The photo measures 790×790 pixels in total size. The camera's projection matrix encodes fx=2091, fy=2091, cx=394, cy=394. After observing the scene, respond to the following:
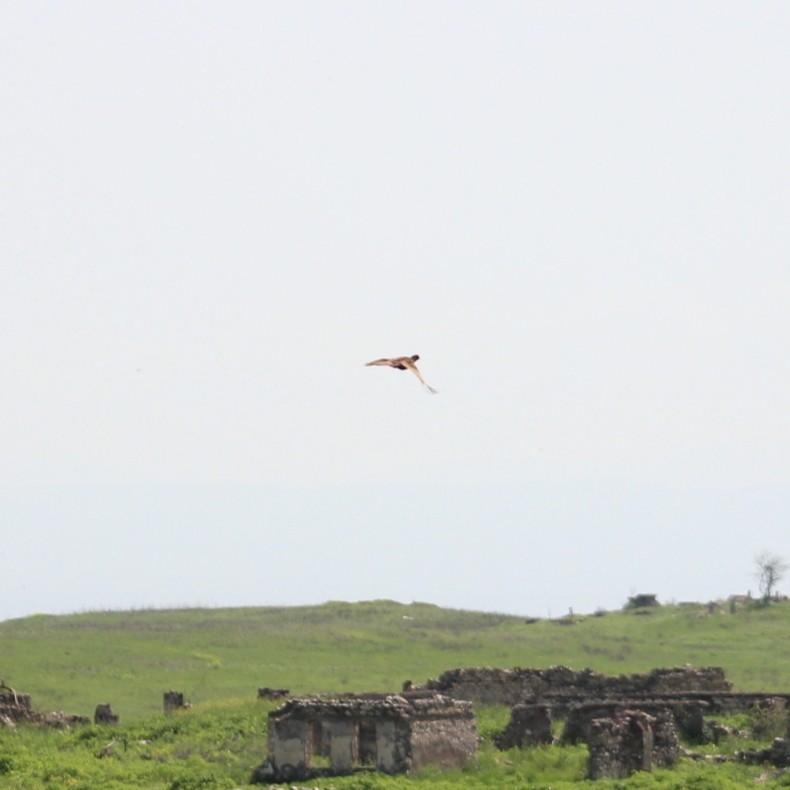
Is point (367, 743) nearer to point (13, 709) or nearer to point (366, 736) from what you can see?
point (366, 736)

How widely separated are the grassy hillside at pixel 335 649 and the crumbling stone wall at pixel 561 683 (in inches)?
338

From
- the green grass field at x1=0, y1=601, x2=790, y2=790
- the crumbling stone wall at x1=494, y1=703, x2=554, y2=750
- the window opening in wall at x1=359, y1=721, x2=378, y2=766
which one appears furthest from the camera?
the crumbling stone wall at x1=494, y1=703, x2=554, y2=750

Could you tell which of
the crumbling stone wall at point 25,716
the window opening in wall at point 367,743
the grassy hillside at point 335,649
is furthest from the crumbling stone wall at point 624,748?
the grassy hillside at point 335,649

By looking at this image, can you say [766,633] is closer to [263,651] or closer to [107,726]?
[263,651]

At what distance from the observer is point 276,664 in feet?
226

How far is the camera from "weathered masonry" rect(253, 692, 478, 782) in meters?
38.1

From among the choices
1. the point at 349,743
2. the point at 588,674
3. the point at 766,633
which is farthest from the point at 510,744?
the point at 766,633

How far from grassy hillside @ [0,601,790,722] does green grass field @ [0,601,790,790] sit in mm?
96

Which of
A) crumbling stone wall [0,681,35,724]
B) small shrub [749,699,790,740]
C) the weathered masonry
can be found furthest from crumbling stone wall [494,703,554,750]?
crumbling stone wall [0,681,35,724]

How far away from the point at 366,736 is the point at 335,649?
3425 cm

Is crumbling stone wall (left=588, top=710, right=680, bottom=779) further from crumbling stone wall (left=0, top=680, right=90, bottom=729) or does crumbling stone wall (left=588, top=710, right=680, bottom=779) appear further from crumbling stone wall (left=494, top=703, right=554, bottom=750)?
crumbling stone wall (left=0, top=680, right=90, bottom=729)

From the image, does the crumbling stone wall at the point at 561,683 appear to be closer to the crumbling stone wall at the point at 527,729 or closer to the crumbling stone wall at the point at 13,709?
the crumbling stone wall at the point at 527,729

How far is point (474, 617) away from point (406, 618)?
14.0ft

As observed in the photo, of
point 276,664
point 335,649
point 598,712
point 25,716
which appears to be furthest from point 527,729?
point 335,649
